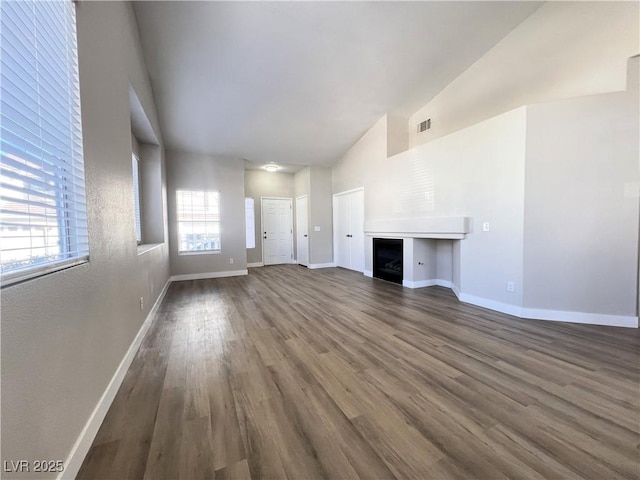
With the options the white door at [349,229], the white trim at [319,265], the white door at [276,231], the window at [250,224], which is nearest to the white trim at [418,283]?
the white door at [349,229]

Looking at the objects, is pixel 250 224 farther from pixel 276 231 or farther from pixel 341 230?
pixel 341 230

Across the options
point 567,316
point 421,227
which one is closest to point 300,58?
point 421,227

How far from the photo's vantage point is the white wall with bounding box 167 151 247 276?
5.61m

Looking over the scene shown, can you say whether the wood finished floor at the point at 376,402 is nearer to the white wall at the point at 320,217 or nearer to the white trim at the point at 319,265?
the white trim at the point at 319,265

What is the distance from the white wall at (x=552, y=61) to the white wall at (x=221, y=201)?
4.78 m

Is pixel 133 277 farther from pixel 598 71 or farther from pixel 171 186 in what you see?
pixel 598 71

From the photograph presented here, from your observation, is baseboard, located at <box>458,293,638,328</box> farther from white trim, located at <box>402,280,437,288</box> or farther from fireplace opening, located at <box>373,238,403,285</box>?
fireplace opening, located at <box>373,238,403,285</box>

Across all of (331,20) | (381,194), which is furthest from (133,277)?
Result: (381,194)

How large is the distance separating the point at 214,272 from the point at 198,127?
3.14 m

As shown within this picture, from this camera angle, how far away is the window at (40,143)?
0.88 metres

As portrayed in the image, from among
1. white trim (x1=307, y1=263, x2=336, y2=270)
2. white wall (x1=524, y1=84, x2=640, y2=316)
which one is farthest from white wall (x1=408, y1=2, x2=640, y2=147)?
white trim (x1=307, y1=263, x2=336, y2=270)

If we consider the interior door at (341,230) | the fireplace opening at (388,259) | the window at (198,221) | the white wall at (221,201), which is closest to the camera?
the fireplace opening at (388,259)

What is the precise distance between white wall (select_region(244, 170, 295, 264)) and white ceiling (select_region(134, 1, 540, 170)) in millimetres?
2222

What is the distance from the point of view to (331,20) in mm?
3023
